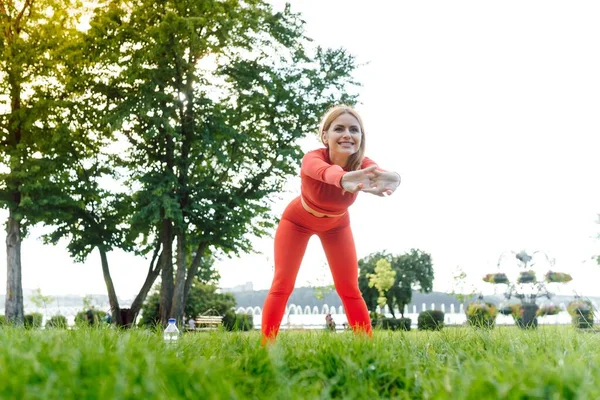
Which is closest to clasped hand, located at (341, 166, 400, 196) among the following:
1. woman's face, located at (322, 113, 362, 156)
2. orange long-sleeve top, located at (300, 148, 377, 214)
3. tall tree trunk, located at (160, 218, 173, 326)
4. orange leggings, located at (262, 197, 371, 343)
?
orange long-sleeve top, located at (300, 148, 377, 214)

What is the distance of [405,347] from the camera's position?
3.98m

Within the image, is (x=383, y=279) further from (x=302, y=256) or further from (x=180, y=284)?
(x=302, y=256)

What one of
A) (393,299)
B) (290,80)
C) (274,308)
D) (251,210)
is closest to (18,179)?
(251,210)

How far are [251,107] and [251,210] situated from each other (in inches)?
130

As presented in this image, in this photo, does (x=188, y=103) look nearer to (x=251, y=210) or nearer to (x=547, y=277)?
(x=251, y=210)

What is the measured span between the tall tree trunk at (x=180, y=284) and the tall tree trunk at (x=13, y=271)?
4.53m

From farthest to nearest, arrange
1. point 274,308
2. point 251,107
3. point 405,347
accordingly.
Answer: point 251,107, point 274,308, point 405,347

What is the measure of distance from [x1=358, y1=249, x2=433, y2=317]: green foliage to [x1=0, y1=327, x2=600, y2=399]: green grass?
3295cm

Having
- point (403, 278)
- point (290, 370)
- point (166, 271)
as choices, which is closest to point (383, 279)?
A: point (403, 278)

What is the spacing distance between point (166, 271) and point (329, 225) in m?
14.1

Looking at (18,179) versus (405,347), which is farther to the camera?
(18,179)

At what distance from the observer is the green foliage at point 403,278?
1452 inches

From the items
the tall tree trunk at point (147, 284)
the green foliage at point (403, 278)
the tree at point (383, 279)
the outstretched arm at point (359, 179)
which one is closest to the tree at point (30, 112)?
the tall tree trunk at point (147, 284)

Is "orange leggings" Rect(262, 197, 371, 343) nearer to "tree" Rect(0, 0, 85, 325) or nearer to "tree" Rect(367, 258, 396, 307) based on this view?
"tree" Rect(0, 0, 85, 325)
